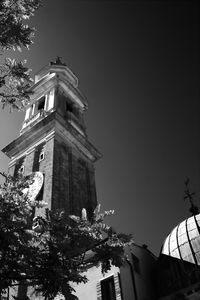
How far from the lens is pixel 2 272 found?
7078 millimetres

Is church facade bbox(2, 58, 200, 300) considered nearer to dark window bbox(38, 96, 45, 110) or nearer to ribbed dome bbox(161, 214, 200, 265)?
dark window bbox(38, 96, 45, 110)

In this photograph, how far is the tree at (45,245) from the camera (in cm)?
706

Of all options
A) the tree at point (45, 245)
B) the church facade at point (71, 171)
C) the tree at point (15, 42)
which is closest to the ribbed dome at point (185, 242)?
the church facade at point (71, 171)

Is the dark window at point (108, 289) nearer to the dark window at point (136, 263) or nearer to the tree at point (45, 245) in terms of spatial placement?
the dark window at point (136, 263)

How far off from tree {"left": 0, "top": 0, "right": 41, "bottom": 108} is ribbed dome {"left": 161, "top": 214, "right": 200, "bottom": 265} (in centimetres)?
1203

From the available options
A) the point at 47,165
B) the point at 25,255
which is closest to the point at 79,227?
the point at 25,255

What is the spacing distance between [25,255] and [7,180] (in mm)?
1902

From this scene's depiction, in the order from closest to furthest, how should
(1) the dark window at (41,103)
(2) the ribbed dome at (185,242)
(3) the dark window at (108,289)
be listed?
(3) the dark window at (108,289) < (2) the ribbed dome at (185,242) < (1) the dark window at (41,103)

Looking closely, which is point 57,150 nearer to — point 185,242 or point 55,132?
point 55,132

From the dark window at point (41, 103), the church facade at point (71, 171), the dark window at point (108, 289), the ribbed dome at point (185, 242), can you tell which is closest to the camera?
the dark window at point (108, 289)

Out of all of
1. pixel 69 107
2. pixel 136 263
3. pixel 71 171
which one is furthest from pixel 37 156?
pixel 136 263

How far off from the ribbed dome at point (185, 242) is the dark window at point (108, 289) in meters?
5.14

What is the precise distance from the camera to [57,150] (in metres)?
24.0

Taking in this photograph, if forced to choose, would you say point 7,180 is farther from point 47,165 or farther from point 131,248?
point 47,165
